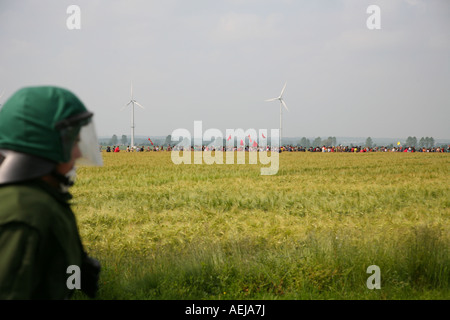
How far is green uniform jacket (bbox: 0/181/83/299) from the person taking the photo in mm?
1683

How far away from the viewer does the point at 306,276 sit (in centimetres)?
530

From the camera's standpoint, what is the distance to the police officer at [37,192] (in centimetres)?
170

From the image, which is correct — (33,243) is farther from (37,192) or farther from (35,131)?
(35,131)

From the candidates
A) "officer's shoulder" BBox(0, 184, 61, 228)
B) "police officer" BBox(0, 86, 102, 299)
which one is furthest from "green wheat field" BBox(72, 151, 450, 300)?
"officer's shoulder" BBox(0, 184, 61, 228)

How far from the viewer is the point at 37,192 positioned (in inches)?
71.6

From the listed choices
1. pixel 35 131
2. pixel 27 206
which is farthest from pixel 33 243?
pixel 35 131

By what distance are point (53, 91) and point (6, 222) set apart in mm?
724

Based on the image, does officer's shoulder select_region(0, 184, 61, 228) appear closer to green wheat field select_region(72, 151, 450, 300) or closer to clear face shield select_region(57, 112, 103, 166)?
clear face shield select_region(57, 112, 103, 166)

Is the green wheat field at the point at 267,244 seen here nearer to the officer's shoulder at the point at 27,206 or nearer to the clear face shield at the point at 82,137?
the clear face shield at the point at 82,137
